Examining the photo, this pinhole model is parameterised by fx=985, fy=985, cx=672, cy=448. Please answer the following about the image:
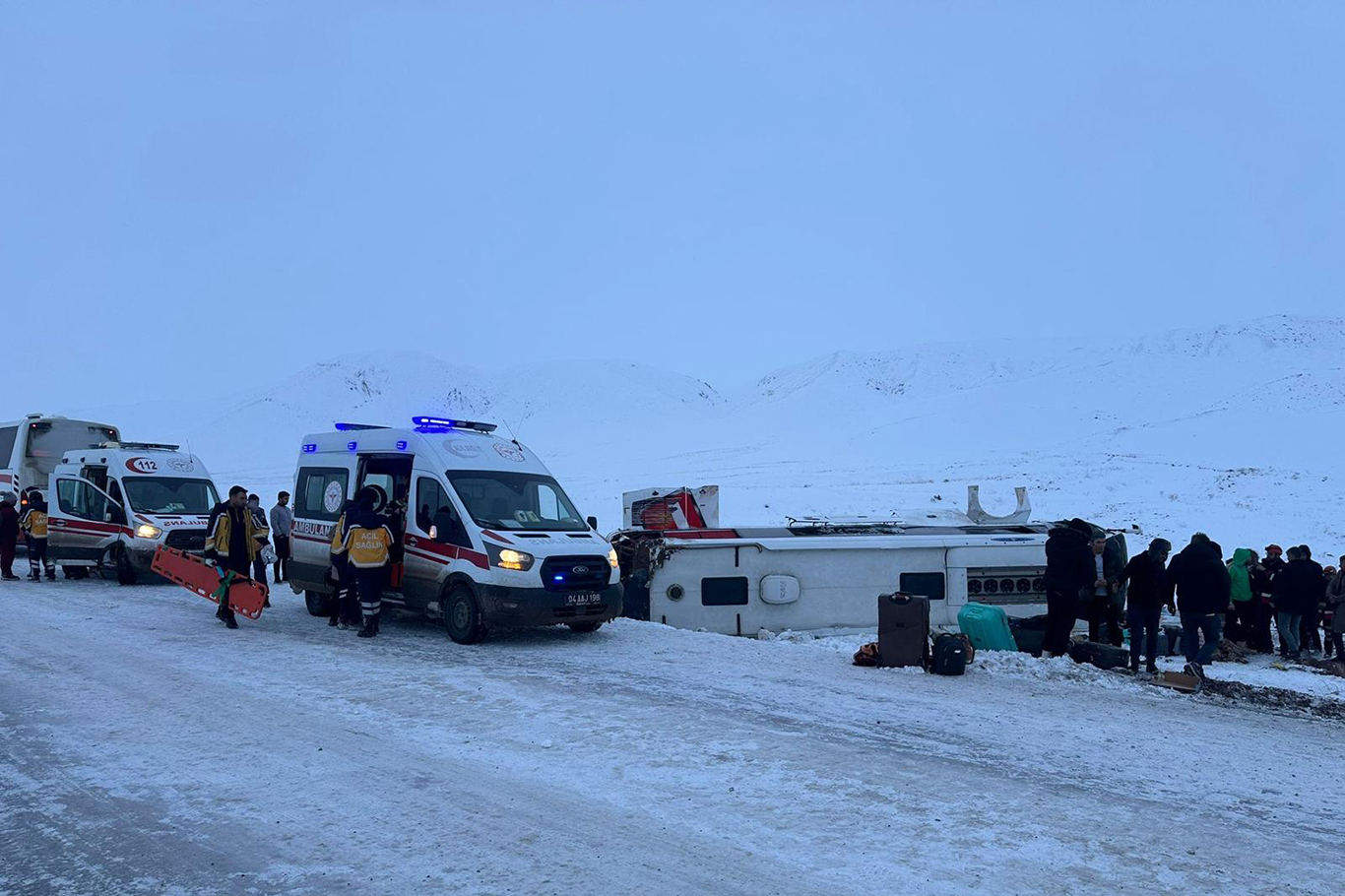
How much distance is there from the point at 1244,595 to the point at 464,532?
10101 millimetres

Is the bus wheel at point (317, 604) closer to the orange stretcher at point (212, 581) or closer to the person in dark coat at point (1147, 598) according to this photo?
the orange stretcher at point (212, 581)

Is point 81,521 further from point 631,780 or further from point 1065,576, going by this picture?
point 1065,576

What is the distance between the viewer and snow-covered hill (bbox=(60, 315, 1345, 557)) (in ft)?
122

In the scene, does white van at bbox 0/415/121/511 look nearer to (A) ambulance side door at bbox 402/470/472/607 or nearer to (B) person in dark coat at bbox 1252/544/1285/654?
(A) ambulance side door at bbox 402/470/472/607

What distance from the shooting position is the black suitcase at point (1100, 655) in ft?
35.3

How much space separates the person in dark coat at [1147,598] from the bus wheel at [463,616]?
23.2 feet

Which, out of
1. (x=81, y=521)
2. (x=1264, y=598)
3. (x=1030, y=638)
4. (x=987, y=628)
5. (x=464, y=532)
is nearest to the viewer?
(x=464, y=532)

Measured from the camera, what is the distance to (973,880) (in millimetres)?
4664

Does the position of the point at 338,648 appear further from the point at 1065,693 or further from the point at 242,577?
the point at 1065,693

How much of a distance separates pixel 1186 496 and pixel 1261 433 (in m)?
20.0

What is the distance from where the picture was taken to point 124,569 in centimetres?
1706

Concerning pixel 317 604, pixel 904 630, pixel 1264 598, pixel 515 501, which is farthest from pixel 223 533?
pixel 1264 598

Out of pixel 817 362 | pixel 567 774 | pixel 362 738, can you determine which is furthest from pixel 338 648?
pixel 817 362

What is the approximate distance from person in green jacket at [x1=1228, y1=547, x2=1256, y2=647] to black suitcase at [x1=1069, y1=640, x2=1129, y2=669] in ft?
10.0
